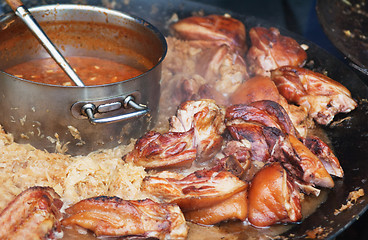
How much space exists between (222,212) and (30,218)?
1197 mm

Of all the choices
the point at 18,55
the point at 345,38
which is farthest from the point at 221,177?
the point at 345,38

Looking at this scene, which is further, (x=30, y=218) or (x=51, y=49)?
(x=51, y=49)

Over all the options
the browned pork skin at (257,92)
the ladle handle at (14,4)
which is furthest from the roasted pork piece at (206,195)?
the ladle handle at (14,4)

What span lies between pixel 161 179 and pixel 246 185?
0.58 metres

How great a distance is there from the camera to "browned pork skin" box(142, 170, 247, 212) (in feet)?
8.86

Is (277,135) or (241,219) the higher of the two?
Answer: (277,135)

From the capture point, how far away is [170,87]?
4105mm

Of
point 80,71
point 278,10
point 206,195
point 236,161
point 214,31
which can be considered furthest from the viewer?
point 278,10

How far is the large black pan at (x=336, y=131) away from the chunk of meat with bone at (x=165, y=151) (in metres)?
0.89

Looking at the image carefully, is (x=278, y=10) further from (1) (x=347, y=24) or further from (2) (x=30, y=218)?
(2) (x=30, y=218)

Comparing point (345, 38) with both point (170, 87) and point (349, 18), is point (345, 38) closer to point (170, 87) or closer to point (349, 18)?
point (349, 18)

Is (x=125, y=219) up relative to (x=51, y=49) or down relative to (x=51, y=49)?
down

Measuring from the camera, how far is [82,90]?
9.23 ft

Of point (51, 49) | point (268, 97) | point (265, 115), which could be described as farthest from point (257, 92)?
point (51, 49)
